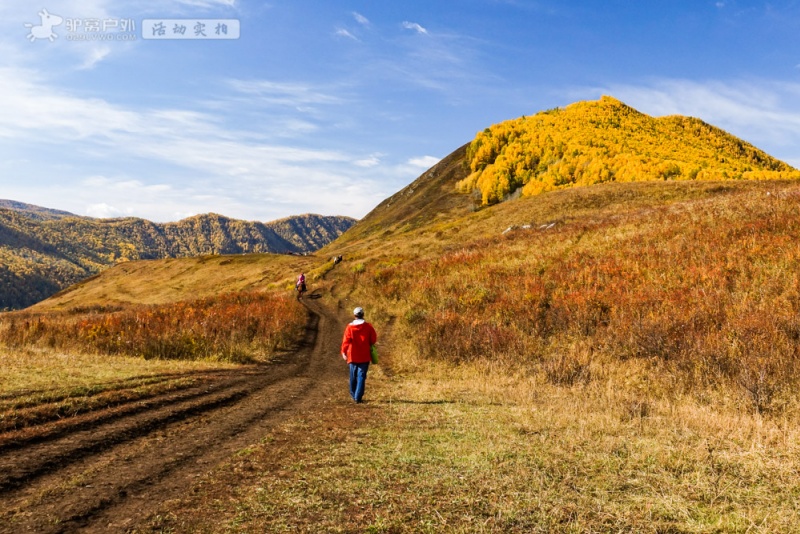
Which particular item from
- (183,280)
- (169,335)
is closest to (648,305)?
(169,335)

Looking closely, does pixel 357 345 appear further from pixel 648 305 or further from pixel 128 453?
pixel 648 305

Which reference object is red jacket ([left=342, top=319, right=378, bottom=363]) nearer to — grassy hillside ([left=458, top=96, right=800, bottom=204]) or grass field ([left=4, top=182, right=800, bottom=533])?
grass field ([left=4, top=182, right=800, bottom=533])

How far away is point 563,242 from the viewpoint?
Answer: 2872cm

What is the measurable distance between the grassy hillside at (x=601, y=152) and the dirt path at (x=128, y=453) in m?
72.4

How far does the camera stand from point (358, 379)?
1079 centimetres

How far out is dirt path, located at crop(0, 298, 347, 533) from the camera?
16.1ft

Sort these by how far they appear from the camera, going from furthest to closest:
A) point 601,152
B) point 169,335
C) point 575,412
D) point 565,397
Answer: point 601,152 → point 169,335 → point 565,397 → point 575,412

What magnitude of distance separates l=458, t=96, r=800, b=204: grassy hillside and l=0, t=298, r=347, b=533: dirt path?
7243 cm

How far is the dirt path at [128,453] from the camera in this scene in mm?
4895

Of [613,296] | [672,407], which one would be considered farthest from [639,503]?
[613,296]

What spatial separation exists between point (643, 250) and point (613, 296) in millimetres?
6664

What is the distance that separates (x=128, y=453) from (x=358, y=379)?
16.8ft

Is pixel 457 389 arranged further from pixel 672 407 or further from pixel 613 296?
pixel 613 296

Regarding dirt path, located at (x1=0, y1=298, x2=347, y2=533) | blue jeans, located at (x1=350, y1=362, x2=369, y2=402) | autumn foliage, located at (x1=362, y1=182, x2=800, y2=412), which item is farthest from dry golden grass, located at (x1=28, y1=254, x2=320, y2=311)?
dirt path, located at (x1=0, y1=298, x2=347, y2=533)
